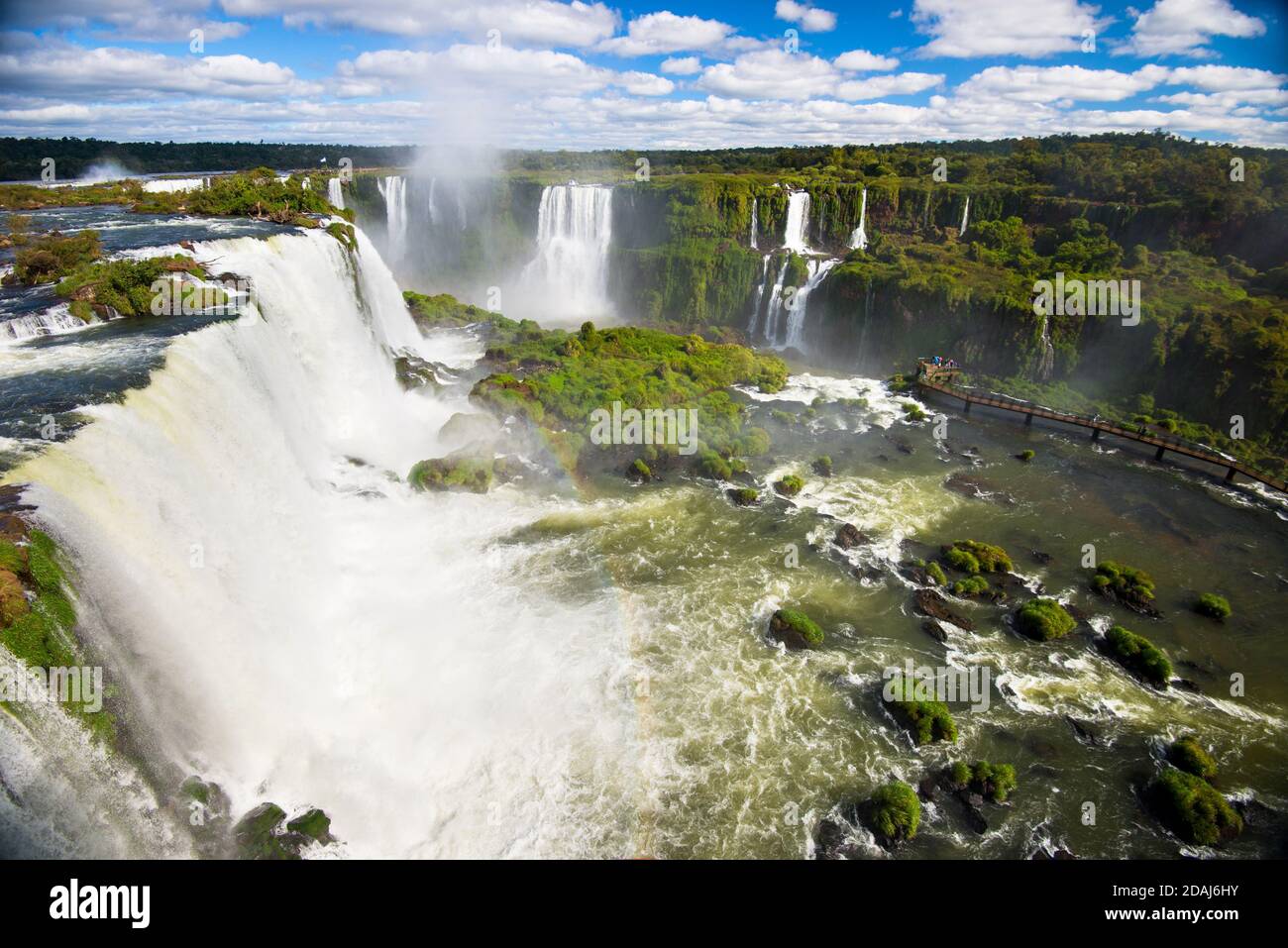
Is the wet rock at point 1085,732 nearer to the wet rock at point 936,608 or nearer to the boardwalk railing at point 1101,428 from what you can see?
the wet rock at point 936,608

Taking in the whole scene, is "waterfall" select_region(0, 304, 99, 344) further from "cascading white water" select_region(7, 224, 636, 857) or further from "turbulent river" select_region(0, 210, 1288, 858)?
"cascading white water" select_region(7, 224, 636, 857)

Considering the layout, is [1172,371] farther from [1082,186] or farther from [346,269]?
[346,269]

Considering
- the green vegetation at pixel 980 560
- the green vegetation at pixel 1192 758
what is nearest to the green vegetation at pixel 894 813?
the green vegetation at pixel 1192 758

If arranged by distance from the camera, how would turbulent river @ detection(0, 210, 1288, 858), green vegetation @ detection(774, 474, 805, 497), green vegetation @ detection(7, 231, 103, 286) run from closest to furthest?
turbulent river @ detection(0, 210, 1288, 858), green vegetation @ detection(7, 231, 103, 286), green vegetation @ detection(774, 474, 805, 497)

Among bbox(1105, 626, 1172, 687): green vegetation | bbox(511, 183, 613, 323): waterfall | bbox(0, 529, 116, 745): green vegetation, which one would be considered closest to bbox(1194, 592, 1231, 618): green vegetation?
bbox(1105, 626, 1172, 687): green vegetation

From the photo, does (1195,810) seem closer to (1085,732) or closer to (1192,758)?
(1192,758)
